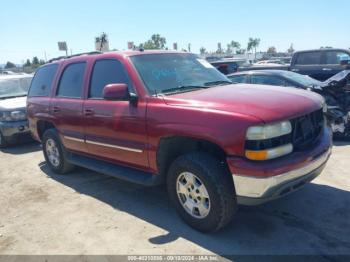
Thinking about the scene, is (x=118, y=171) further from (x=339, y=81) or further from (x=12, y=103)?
(x=12, y=103)

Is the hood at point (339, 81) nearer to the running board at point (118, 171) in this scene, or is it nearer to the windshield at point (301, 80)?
the windshield at point (301, 80)

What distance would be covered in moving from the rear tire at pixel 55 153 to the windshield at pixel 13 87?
157 inches

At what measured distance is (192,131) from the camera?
137 inches

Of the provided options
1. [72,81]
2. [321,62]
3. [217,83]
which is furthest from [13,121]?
[321,62]

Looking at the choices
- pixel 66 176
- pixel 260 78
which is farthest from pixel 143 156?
pixel 260 78

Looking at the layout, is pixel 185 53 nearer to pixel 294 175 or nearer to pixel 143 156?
pixel 143 156

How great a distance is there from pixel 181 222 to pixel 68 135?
2.42 meters

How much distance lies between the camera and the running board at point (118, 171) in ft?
13.6

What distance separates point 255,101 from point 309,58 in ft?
29.2

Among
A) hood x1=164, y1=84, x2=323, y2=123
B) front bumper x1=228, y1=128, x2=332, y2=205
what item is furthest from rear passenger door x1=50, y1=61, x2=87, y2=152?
front bumper x1=228, y1=128, x2=332, y2=205

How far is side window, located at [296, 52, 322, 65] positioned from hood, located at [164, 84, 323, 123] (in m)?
7.95

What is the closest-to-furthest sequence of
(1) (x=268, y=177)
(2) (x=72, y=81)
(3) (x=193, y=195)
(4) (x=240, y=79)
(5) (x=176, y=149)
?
1. (1) (x=268, y=177)
2. (3) (x=193, y=195)
3. (5) (x=176, y=149)
4. (2) (x=72, y=81)
5. (4) (x=240, y=79)

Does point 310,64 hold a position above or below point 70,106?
above

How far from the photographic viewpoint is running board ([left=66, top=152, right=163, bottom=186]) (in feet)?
13.6
